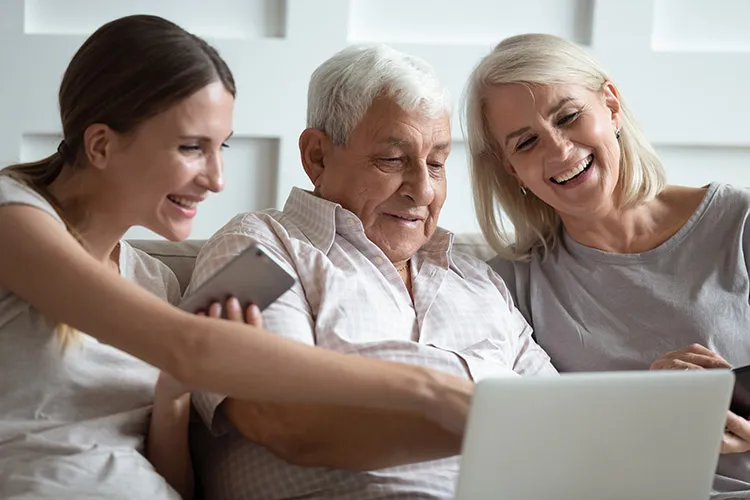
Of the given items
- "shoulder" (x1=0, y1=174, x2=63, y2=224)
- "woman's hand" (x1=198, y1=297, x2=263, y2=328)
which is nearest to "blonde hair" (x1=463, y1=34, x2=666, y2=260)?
"woman's hand" (x1=198, y1=297, x2=263, y2=328)

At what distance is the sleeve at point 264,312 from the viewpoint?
1.62 m

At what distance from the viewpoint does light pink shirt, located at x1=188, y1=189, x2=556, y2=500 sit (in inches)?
64.2

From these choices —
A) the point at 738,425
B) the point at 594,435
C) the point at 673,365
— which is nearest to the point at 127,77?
the point at 594,435

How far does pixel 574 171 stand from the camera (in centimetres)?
201

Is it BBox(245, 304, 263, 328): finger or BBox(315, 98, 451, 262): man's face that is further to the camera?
BBox(315, 98, 451, 262): man's face

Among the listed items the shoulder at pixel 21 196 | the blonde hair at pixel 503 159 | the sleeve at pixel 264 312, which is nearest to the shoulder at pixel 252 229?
the sleeve at pixel 264 312

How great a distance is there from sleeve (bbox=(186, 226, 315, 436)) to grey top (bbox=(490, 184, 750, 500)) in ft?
1.86

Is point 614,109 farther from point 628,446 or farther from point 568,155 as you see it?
point 628,446

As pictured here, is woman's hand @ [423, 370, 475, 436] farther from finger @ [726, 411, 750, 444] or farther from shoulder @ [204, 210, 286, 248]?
finger @ [726, 411, 750, 444]

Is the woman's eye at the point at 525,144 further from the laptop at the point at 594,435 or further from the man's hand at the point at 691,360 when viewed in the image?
the laptop at the point at 594,435

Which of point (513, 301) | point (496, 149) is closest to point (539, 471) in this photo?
point (513, 301)

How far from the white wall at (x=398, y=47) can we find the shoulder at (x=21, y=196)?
935 millimetres

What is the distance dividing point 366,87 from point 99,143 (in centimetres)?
56

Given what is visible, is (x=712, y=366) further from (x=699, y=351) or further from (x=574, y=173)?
(x=574, y=173)
